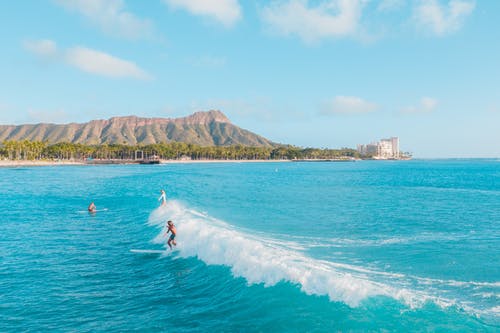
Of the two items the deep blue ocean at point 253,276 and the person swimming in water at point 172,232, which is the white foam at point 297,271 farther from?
the person swimming in water at point 172,232

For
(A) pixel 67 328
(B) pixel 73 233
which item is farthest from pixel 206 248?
(B) pixel 73 233

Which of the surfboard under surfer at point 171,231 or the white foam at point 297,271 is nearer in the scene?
the white foam at point 297,271

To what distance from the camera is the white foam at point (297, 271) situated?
42.9ft

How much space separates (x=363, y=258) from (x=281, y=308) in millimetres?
7983

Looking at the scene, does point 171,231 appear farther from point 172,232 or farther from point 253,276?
point 253,276

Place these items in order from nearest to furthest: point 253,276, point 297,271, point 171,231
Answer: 1. point 297,271
2. point 253,276
3. point 171,231

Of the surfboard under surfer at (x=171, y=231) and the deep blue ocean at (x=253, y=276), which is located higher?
the surfboard under surfer at (x=171, y=231)

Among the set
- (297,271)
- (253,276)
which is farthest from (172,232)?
(297,271)

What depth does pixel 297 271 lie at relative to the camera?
15.1m

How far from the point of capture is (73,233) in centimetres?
2670

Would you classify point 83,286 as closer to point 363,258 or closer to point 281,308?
point 281,308

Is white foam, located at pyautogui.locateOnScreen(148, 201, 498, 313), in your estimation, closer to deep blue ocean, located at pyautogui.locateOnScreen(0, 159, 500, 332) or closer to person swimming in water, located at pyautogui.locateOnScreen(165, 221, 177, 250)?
deep blue ocean, located at pyautogui.locateOnScreen(0, 159, 500, 332)

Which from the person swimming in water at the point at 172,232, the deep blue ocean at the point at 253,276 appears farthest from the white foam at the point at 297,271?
the person swimming in water at the point at 172,232

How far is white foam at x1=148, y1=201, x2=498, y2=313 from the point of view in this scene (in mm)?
13078
